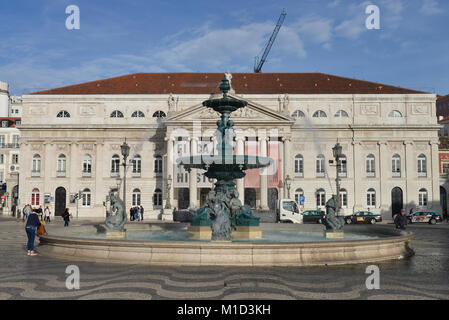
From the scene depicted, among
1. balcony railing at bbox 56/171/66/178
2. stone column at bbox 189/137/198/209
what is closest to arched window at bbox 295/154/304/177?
stone column at bbox 189/137/198/209

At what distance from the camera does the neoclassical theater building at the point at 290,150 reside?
45.1m

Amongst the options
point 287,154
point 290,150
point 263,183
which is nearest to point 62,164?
point 263,183

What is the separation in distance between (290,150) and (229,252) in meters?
35.2

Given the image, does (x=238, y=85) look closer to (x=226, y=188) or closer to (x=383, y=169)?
(x=383, y=169)

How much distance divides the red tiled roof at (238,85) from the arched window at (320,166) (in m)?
7.41

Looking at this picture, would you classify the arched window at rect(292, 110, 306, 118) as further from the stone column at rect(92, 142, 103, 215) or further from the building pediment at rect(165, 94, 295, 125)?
the stone column at rect(92, 142, 103, 215)

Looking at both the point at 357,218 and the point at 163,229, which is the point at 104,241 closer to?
the point at 163,229

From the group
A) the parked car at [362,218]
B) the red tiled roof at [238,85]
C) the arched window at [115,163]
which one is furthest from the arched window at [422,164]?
the arched window at [115,163]

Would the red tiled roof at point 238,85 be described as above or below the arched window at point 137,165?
above

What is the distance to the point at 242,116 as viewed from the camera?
140 ft

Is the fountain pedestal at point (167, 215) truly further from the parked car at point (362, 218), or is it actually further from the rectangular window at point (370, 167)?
the rectangular window at point (370, 167)

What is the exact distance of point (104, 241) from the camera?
408 inches

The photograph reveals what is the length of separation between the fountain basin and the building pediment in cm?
3215

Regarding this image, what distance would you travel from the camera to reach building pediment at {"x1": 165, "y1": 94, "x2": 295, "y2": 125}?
42.4 metres
